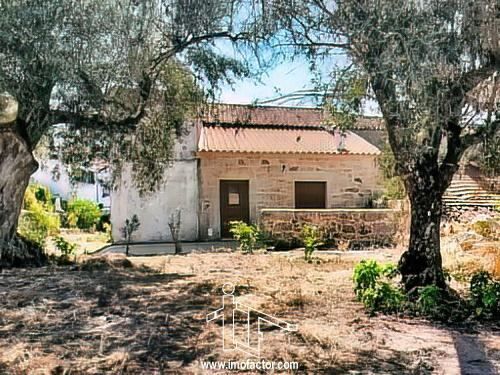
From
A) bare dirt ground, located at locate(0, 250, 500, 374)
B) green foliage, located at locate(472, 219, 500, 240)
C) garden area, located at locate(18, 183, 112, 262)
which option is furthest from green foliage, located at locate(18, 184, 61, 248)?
green foliage, located at locate(472, 219, 500, 240)

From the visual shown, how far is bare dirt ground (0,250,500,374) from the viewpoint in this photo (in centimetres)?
425

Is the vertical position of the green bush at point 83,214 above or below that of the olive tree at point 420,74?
below

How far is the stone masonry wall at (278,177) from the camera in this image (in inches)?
679

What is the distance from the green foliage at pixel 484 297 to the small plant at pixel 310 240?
4.62 metres

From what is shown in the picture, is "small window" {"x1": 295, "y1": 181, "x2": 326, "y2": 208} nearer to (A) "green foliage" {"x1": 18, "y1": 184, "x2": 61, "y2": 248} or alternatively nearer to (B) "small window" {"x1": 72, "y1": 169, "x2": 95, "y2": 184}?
(A) "green foliage" {"x1": 18, "y1": 184, "x2": 61, "y2": 248}

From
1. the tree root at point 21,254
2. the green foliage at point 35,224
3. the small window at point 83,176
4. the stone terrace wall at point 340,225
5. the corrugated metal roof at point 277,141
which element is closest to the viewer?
the tree root at point 21,254

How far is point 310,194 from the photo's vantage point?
59.8 ft

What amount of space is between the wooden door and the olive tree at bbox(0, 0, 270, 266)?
330 inches

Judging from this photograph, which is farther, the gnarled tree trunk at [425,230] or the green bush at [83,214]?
the green bush at [83,214]

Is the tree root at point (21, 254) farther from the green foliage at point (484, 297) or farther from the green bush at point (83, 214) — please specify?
the green bush at point (83, 214)

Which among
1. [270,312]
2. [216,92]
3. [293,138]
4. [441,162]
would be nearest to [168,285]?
[270,312]

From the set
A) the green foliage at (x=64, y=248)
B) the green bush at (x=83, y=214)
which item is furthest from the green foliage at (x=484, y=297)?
the green bush at (x=83, y=214)

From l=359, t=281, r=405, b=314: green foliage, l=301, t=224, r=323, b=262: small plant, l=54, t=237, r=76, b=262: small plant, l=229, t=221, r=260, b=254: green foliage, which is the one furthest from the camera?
l=229, t=221, r=260, b=254: green foliage

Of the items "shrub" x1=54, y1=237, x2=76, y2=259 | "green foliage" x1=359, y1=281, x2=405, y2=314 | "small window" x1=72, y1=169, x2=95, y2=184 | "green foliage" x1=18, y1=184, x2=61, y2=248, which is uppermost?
"small window" x1=72, y1=169, x2=95, y2=184
